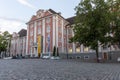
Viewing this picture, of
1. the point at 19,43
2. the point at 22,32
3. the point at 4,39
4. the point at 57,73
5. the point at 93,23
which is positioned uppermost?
the point at 22,32


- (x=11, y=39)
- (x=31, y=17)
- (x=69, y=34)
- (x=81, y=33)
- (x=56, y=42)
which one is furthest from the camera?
(x=11, y=39)

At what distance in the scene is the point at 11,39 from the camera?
350ft

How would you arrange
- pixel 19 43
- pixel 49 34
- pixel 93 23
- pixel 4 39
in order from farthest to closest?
pixel 19 43, pixel 4 39, pixel 49 34, pixel 93 23

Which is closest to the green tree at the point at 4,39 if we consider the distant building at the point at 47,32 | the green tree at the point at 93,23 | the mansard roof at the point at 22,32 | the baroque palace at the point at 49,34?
the mansard roof at the point at 22,32

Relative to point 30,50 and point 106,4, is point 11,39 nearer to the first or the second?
point 30,50

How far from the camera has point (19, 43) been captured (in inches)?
4080

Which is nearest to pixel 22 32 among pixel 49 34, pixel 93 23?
pixel 49 34

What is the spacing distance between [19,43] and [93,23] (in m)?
65.4

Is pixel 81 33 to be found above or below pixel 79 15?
below

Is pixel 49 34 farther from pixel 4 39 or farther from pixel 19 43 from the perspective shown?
pixel 4 39

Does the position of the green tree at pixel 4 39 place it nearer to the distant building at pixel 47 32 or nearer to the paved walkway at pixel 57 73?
the distant building at pixel 47 32

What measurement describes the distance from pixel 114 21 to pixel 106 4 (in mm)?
4069

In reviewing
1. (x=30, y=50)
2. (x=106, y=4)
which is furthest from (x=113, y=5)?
(x=30, y=50)

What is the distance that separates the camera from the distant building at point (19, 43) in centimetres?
10006
